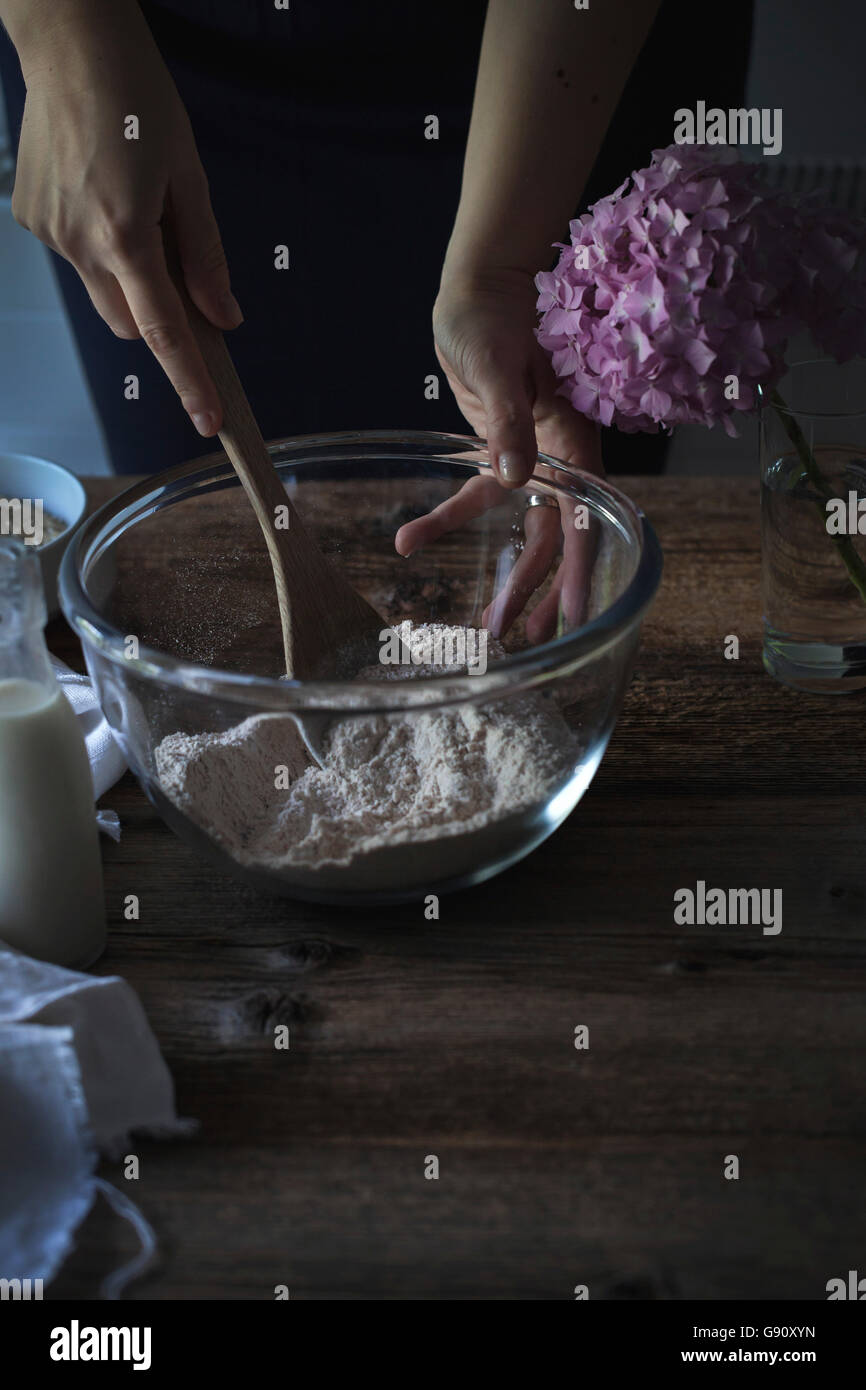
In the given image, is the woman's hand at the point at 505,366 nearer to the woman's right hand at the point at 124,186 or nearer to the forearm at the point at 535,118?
the forearm at the point at 535,118

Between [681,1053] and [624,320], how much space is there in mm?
434

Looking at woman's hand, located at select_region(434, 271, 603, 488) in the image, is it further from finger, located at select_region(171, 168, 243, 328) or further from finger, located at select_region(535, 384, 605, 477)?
finger, located at select_region(171, 168, 243, 328)

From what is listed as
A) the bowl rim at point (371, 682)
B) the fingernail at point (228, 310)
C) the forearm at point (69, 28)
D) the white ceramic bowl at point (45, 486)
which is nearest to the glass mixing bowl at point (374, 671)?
the bowl rim at point (371, 682)

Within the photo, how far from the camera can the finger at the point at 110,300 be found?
0.88 meters

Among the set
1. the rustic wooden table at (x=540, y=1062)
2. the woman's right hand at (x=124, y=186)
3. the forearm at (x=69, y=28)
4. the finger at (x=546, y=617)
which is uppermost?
the forearm at (x=69, y=28)

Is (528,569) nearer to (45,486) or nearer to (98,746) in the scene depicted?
(98,746)

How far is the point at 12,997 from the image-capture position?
573 mm

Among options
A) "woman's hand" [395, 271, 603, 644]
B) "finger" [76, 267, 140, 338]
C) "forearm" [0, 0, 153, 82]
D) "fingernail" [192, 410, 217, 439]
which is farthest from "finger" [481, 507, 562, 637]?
"forearm" [0, 0, 153, 82]

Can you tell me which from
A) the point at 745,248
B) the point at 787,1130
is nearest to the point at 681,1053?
the point at 787,1130

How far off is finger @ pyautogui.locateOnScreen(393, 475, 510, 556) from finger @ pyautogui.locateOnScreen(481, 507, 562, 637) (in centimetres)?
4

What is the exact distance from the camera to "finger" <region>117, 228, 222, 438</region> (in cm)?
81

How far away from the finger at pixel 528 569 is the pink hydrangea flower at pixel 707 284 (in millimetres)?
122

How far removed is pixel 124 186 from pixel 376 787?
1.55ft

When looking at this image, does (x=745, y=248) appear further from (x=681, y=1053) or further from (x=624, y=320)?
(x=681, y=1053)
